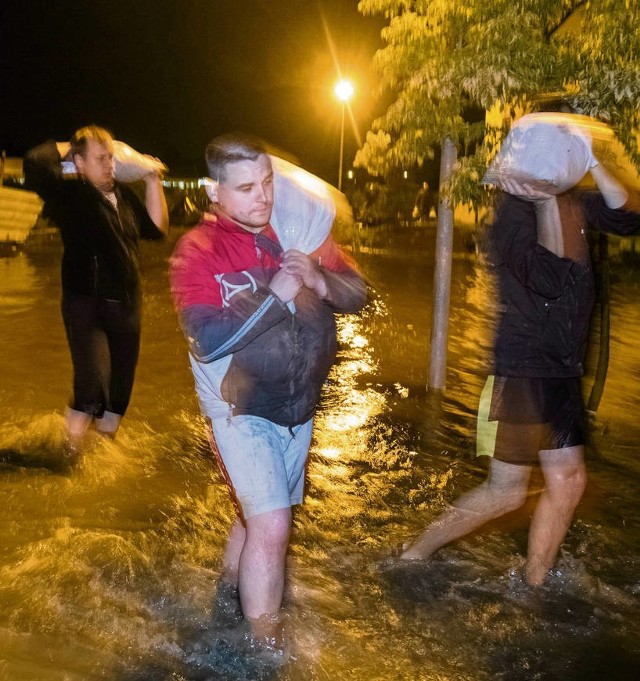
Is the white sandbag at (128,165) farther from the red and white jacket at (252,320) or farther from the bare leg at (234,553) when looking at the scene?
the bare leg at (234,553)

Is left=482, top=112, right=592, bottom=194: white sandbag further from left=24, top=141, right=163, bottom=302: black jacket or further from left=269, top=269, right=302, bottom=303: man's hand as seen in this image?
left=24, top=141, right=163, bottom=302: black jacket

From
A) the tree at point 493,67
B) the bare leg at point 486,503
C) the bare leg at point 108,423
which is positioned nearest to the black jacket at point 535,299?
the bare leg at point 486,503

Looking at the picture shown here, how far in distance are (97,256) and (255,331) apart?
2.26m

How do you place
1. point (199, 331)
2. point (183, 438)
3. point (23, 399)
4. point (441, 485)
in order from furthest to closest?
point (23, 399) < point (183, 438) < point (441, 485) < point (199, 331)

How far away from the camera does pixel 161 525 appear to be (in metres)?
4.30

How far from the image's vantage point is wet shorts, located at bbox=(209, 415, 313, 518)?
9.20 ft

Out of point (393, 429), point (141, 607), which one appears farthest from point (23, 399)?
point (141, 607)

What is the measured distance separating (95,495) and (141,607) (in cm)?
130

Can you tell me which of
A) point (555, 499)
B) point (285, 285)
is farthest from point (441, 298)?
point (285, 285)

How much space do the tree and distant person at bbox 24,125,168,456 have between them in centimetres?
223

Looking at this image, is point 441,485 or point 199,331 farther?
point 441,485

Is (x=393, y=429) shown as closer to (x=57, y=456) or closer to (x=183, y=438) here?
(x=183, y=438)

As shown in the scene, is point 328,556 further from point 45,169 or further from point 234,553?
point 45,169

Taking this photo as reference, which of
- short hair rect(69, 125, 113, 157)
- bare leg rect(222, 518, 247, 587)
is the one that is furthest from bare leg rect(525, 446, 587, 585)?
short hair rect(69, 125, 113, 157)
